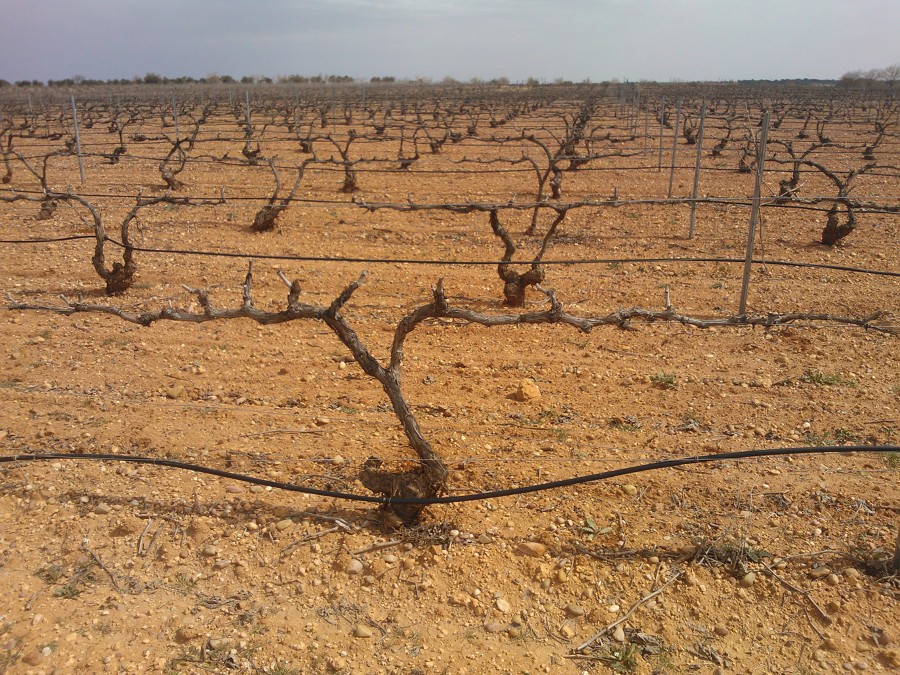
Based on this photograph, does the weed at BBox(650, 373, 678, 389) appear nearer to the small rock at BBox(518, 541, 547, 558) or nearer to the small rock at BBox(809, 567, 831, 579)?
the small rock at BBox(809, 567, 831, 579)

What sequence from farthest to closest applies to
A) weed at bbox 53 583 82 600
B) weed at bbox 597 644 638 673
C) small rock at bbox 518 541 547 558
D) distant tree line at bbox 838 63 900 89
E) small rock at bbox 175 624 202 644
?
1. distant tree line at bbox 838 63 900 89
2. small rock at bbox 518 541 547 558
3. weed at bbox 53 583 82 600
4. small rock at bbox 175 624 202 644
5. weed at bbox 597 644 638 673

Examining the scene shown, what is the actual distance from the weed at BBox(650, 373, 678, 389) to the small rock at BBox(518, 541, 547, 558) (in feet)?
6.99

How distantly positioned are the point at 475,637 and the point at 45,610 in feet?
6.01

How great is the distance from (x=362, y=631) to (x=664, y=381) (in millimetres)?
3038

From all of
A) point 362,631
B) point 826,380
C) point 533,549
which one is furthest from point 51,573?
point 826,380

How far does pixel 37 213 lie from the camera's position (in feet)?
36.5

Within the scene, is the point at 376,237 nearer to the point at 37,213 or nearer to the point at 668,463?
the point at 37,213

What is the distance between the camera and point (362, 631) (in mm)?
3045

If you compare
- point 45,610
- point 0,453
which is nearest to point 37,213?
point 0,453

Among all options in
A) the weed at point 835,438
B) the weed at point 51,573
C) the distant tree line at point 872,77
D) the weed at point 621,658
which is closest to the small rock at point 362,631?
the weed at point 621,658

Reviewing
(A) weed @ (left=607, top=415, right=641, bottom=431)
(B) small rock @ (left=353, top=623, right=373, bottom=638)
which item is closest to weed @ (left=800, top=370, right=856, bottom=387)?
(A) weed @ (left=607, top=415, right=641, bottom=431)

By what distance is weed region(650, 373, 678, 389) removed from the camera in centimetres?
520

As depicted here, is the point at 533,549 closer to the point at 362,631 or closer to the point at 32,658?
the point at 362,631

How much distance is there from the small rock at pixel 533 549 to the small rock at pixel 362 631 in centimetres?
81
